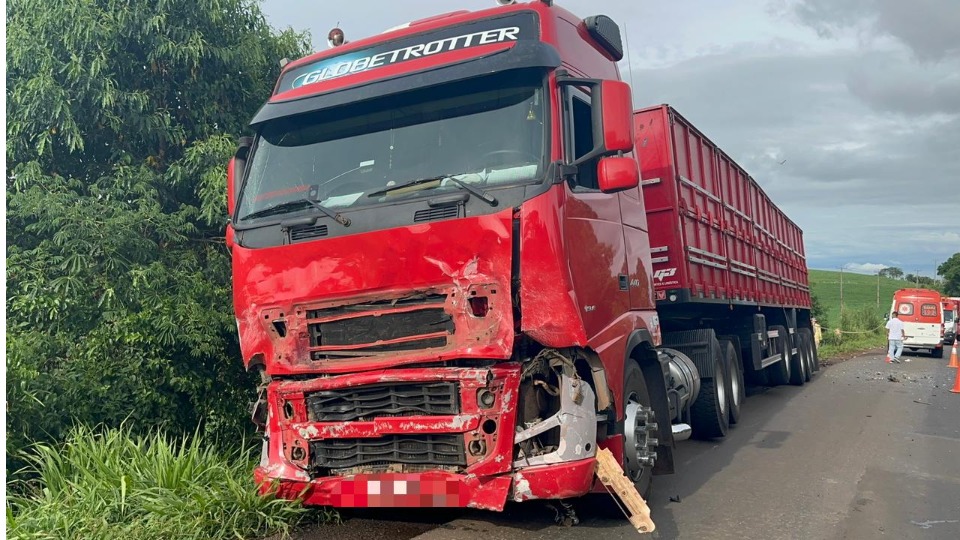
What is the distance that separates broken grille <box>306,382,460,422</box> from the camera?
4172mm

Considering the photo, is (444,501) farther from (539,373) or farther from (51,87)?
(51,87)

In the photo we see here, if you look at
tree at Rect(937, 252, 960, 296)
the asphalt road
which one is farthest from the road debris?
tree at Rect(937, 252, 960, 296)

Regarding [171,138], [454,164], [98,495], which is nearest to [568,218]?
[454,164]

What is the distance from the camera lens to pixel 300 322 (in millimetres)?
4547

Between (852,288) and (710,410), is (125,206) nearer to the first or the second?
(710,410)

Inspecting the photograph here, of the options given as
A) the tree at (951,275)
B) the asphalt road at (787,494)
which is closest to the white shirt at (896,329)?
the asphalt road at (787,494)

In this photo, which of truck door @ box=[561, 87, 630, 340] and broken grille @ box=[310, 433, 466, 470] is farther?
truck door @ box=[561, 87, 630, 340]

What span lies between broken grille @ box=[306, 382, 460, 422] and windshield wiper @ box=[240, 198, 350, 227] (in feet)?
3.08

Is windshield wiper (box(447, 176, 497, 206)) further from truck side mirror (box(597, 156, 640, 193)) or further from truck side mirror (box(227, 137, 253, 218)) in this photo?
truck side mirror (box(227, 137, 253, 218))

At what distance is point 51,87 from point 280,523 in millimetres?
5526

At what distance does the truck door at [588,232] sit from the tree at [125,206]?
3683 mm

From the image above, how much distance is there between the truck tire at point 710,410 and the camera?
817 centimetres

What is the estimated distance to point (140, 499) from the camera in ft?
15.5

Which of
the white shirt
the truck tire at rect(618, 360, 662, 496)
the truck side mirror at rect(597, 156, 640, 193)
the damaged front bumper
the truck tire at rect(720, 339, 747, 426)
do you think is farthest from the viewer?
the white shirt
